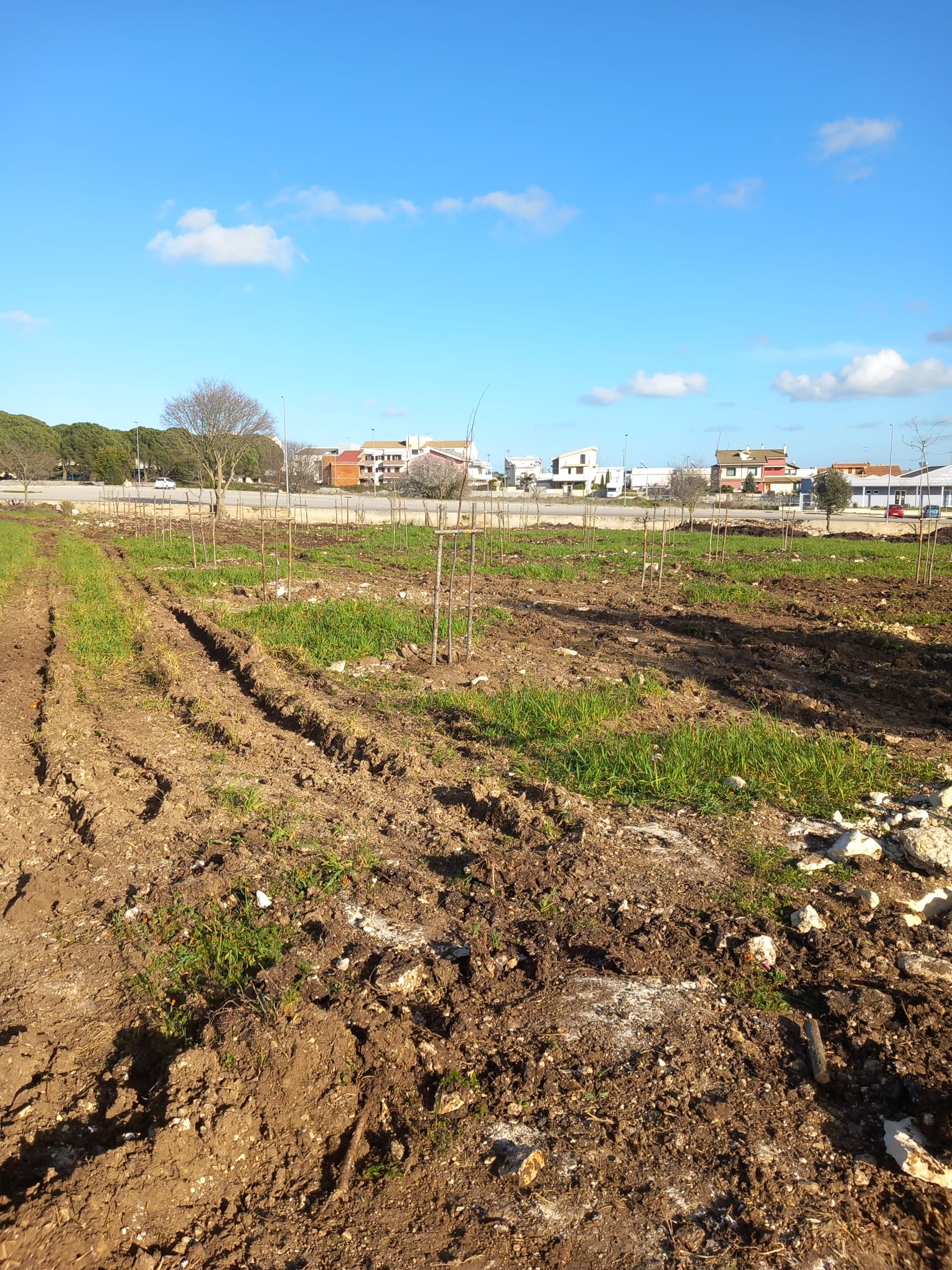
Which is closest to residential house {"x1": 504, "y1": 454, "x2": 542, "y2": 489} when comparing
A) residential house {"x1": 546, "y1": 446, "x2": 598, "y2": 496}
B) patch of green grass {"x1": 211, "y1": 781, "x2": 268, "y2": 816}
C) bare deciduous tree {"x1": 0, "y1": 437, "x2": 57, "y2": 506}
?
residential house {"x1": 546, "y1": 446, "x2": 598, "y2": 496}

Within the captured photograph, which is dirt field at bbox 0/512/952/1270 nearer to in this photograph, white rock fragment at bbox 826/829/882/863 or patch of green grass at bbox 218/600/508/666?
white rock fragment at bbox 826/829/882/863

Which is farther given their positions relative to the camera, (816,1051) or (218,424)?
(218,424)

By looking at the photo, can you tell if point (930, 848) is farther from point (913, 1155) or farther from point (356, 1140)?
point (356, 1140)

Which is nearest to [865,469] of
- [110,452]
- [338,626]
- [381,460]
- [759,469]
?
[759,469]

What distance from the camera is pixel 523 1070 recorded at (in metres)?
3.05

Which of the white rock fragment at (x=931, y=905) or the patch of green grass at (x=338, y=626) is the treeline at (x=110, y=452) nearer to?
the patch of green grass at (x=338, y=626)

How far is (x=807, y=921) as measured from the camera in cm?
395

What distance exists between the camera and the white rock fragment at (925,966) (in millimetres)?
3572

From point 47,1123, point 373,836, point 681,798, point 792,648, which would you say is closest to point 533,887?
point 373,836

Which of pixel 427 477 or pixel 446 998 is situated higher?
pixel 427 477

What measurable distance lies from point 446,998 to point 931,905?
99.7 inches

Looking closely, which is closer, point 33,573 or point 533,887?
point 533,887

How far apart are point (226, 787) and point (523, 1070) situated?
129 inches

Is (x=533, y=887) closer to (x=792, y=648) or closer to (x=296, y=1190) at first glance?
(x=296, y=1190)
